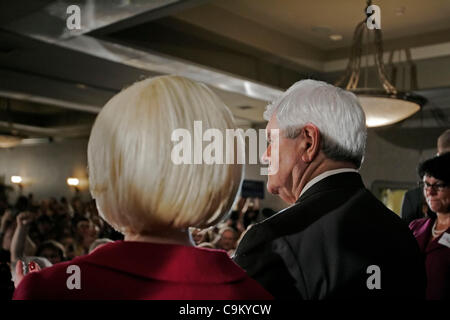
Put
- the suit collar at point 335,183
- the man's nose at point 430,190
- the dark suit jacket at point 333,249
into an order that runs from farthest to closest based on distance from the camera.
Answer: the man's nose at point 430,190 → the suit collar at point 335,183 → the dark suit jacket at point 333,249

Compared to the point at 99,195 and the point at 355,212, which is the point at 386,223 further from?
the point at 99,195

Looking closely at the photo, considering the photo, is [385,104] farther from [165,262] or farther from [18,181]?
[18,181]

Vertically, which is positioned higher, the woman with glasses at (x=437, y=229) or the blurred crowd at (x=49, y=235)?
the woman with glasses at (x=437, y=229)

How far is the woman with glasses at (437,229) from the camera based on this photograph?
161 centimetres

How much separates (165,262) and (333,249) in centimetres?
39

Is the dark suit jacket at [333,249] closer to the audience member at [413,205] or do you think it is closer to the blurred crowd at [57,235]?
the audience member at [413,205]

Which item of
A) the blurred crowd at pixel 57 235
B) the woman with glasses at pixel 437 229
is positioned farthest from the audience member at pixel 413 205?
the blurred crowd at pixel 57 235

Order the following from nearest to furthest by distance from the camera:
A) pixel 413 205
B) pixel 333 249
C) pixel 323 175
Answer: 1. pixel 333 249
2. pixel 323 175
3. pixel 413 205

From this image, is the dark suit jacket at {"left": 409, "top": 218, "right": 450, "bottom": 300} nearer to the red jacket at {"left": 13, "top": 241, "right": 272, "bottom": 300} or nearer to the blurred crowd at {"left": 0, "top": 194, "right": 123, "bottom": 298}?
the red jacket at {"left": 13, "top": 241, "right": 272, "bottom": 300}

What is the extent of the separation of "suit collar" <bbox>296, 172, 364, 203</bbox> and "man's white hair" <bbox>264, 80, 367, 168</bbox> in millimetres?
35

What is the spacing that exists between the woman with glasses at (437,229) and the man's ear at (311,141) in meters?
0.85

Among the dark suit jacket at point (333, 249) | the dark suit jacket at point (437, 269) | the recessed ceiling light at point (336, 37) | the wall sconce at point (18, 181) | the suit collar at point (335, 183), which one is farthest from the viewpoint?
the wall sconce at point (18, 181)

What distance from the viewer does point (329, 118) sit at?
1.00 m

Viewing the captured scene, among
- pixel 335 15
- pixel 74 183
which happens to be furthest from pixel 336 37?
pixel 74 183
